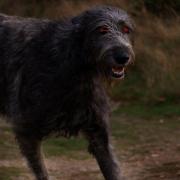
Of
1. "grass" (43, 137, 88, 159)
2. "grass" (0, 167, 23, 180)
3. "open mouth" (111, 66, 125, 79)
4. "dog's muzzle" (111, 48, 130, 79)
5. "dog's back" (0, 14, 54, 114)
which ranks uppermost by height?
"dog's muzzle" (111, 48, 130, 79)

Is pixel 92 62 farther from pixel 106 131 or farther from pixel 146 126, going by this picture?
pixel 146 126

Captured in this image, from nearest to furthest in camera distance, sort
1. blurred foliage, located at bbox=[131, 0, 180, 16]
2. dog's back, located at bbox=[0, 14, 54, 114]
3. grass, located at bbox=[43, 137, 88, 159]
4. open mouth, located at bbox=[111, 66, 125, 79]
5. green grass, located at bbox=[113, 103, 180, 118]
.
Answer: open mouth, located at bbox=[111, 66, 125, 79] < dog's back, located at bbox=[0, 14, 54, 114] < grass, located at bbox=[43, 137, 88, 159] < green grass, located at bbox=[113, 103, 180, 118] < blurred foliage, located at bbox=[131, 0, 180, 16]

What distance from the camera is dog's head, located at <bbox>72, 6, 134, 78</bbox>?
7.00 m

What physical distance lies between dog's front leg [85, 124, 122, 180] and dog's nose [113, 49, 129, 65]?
3.00 feet

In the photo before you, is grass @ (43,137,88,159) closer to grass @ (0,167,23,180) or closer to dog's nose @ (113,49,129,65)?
grass @ (0,167,23,180)

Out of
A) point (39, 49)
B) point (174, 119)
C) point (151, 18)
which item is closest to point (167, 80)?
point (174, 119)

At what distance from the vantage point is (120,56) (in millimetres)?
6969

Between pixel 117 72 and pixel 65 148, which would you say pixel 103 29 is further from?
pixel 65 148

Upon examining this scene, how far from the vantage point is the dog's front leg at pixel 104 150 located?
7688 mm

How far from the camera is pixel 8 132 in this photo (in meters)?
11.9

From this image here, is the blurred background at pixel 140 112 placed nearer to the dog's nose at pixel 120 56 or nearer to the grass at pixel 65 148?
the grass at pixel 65 148

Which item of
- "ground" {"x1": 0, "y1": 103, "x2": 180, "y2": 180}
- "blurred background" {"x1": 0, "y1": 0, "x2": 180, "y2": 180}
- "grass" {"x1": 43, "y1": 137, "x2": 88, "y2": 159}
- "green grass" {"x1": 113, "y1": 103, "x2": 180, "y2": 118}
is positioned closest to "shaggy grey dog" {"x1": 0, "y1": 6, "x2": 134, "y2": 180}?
"blurred background" {"x1": 0, "y1": 0, "x2": 180, "y2": 180}

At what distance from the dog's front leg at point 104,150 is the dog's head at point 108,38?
71cm

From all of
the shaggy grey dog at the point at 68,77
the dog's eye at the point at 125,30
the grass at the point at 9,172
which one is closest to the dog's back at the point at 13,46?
the shaggy grey dog at the point at 68,77
